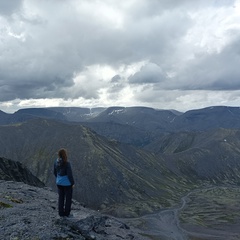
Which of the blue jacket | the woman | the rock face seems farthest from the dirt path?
the blue jacket

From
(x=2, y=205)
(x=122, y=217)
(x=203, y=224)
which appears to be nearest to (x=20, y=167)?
(x=122, y=217)

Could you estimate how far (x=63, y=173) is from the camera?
78.5 feet

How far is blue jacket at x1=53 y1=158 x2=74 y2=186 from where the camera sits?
934 inches

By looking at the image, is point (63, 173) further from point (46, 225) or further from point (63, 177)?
point (46, 225)

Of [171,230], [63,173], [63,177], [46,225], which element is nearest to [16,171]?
[171,230]

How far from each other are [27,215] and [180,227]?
150m

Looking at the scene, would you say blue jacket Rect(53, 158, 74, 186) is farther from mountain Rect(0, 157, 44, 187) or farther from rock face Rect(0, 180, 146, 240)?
mountain Rect(0, 157, 44, 187)

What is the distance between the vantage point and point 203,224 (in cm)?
17075

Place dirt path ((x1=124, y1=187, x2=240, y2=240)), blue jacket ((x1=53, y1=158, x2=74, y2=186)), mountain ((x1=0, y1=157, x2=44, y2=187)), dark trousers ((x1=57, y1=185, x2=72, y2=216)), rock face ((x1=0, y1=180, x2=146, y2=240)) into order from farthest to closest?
dirt path ((x1=124, y1=187, x2=240, y2=240)) → mountain ((x1=0, y1=157, x2=44, y2=187)) → dark trousers ((x1=57, y1=185, x2=72, y2=216)) → blue jacket ((x1=53, y1=158, x2=74, y2=186)) → rock face ((x1=0, y1=180, x2=146, y2=240))

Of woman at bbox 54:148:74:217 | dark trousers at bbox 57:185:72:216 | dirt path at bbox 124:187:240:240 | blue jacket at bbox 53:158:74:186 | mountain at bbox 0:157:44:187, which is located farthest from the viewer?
dirt path at bbox 124:187:240:240

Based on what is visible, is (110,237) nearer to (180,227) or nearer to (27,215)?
(27,215)

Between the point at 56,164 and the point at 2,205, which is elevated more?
the point at 56,164

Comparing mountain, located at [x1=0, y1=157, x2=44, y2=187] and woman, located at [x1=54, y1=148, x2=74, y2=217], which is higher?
woman, located at [x1=54, y1=148, x2=74, y2=217]

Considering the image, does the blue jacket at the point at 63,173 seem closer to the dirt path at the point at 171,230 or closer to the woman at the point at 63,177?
the woman at the point at 63,177
